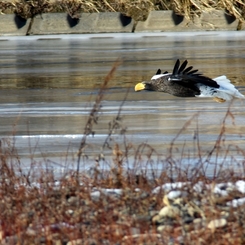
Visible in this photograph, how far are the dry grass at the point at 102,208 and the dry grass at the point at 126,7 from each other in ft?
61.4

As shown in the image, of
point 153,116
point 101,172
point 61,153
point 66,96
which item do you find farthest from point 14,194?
point 66,96

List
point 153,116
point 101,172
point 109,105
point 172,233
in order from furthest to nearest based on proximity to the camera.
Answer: point 109,105, point 153,116, point 101,172, point 172,233

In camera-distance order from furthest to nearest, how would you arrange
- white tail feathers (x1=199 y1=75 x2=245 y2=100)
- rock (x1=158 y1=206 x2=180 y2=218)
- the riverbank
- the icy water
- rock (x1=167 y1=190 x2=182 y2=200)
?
the riverbank
white tail feathers (x1=199 y1=75 x2=245 y2=100)
the icy water
rock (x1=167 y1=190 x2=182 y2=200)
rock (x1=158 y1=206 x2=180 y2=218)

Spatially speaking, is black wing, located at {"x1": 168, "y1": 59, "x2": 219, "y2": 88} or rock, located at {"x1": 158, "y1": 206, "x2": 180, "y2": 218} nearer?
rock, located at {"x1": 158, "y1": 206, "x2": 180, "y2": 218}

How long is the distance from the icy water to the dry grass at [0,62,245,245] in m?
0.29

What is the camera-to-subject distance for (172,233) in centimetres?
495

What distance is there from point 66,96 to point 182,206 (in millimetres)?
7031

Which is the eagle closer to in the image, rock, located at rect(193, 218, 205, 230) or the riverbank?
rock, located at rect(193, 218, 205, 230)

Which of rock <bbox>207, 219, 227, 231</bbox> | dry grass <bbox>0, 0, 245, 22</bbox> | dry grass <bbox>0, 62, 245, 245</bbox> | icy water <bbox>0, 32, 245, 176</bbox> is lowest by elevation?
dry grass <bbox>0, 0, 245, 22</bbox>

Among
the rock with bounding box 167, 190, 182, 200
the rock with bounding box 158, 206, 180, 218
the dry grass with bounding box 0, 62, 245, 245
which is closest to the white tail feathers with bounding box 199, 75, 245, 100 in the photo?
the dry grass with bounding box 0, 62, 245, 245

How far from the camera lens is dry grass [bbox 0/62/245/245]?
16.2 ft

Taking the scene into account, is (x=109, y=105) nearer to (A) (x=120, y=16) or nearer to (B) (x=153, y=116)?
(B) (x=153, y=116)

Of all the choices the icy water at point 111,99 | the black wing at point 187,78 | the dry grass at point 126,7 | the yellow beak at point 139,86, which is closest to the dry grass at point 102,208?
the icy water at point 111,99

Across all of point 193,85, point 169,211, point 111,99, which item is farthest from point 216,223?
point 111,99
